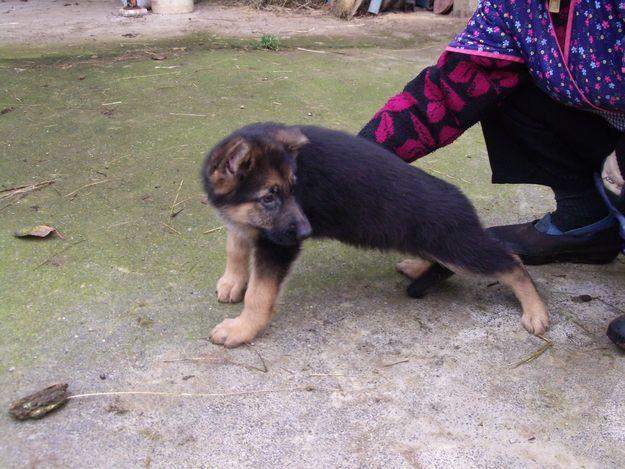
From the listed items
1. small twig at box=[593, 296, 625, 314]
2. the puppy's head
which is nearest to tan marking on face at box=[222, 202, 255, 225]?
the puppy's head

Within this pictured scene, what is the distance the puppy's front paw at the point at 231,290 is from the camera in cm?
296

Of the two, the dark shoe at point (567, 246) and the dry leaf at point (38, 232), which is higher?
the dark shoe at point (567, 246)

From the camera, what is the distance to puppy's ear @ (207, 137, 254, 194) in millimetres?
2596

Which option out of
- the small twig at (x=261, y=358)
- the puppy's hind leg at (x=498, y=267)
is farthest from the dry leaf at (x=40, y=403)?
the puppy's hind leg at (x=498, y=267)

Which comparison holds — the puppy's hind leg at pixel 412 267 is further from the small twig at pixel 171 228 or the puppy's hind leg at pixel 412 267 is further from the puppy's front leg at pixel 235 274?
the small twig at pixel 171 228

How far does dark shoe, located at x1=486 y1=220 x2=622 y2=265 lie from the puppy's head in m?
1.13

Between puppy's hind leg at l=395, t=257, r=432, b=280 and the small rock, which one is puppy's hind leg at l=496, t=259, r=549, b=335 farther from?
puppy's hind leg at l=395, t=257, r=432, b=280

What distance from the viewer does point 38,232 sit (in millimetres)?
3299

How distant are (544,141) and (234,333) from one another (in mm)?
1739

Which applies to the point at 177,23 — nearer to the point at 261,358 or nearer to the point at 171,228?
the point at 171,228

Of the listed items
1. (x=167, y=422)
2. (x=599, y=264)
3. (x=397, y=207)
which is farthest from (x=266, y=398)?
(x=599, y=264)

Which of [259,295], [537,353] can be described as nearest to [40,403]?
[259,295]

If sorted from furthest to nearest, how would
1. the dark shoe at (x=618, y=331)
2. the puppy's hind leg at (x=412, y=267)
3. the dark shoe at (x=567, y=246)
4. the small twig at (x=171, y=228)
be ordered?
the small twig at (x=171, y=228) < the dark shoe at (x=567, y=246) < the puppy's hind leg at (x=412, y=267) < the dark shoe at (x=618, y=331)

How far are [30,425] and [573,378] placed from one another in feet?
6.47
